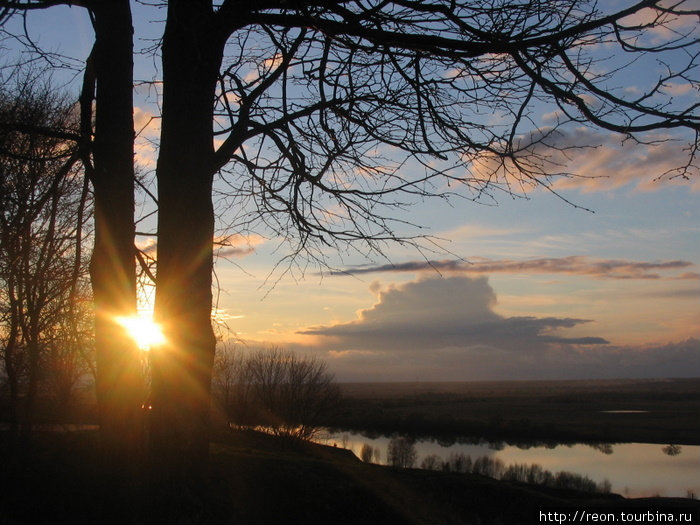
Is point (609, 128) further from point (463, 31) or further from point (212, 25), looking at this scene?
point (212, 25)

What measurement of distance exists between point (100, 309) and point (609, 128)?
4445mm

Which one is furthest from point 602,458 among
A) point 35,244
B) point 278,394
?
point 35,244

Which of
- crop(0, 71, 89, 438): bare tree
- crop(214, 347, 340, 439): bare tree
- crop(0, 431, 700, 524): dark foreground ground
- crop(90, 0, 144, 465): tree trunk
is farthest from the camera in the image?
crop(214, 347, 340, 439): bare tree

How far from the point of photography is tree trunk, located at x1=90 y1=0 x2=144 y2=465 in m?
5.56

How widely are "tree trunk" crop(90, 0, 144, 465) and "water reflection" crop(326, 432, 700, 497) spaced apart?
2036 centimetres

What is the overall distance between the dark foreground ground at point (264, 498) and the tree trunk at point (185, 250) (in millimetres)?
317

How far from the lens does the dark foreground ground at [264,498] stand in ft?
13.9

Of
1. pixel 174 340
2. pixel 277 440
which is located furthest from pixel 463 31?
pixel 277 440

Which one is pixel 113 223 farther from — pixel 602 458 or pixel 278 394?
pixel 602 458

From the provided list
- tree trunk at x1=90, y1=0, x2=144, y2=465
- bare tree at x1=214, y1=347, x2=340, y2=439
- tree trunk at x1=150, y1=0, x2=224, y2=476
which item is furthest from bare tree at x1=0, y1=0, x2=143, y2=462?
bare tree at x1=214, y1=347, x2=340, y2=439

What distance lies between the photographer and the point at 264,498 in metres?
5.02

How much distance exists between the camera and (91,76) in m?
6.34

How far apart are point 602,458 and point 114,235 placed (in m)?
33.9

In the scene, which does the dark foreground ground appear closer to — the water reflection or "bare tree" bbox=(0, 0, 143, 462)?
"bare tree" bbox=(0, 0, 143, 462)
